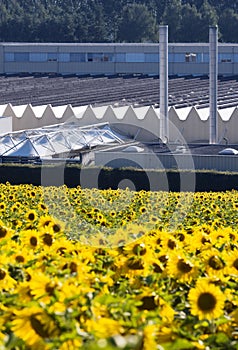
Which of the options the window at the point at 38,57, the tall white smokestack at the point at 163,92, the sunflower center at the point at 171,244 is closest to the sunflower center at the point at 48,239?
the sunflower center at the point at 171,244

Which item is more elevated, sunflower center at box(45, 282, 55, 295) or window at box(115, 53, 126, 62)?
window at box(115, 53, 126, 62)

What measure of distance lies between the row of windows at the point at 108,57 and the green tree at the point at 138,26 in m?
25.1

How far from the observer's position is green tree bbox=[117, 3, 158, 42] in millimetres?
83062

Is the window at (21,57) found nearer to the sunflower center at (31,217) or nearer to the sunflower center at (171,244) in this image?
the sunflower center at (31,217)

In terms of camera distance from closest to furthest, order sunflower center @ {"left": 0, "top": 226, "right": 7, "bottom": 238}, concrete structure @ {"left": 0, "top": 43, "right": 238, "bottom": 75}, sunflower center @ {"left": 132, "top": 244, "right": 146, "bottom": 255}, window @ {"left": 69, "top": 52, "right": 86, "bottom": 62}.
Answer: sunflower center @ {"left": 132, "top": 244, "right": 146, "bottom": 255}, sunflower center @ {"left": 0, "top": 226, "right": 7, "bottom": 238}, concrete structure @ {"left": 0, "top": 43, "right": 238, "bottom": 75}, window @ {"left": 69, "top": 52, "right": 86, "bottom": 62}

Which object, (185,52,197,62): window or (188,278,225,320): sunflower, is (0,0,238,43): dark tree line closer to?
(185,52,197,62): window

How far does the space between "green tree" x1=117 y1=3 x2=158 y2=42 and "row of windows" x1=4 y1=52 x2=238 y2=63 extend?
2505 centimetres

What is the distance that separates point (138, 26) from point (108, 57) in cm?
2651

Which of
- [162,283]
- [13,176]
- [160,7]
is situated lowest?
[13,176]

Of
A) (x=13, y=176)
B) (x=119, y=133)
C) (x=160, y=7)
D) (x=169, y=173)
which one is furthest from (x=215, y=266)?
(x=160, y=7)

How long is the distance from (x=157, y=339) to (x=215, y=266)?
1.47m

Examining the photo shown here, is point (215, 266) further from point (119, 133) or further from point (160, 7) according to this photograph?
point (160, 7)

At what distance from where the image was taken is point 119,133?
116ft

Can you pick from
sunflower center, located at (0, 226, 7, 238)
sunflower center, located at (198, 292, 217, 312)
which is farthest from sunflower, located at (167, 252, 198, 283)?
sunflower center, located at (0, 226, 7, 238)
